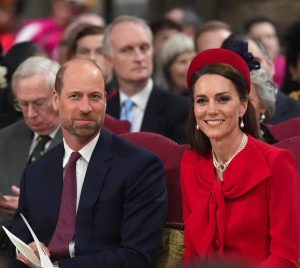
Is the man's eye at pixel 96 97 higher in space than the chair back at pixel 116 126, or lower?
higher

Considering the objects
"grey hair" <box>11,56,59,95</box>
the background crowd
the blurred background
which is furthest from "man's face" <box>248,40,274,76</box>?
the blurred background

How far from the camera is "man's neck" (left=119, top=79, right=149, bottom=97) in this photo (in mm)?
6949

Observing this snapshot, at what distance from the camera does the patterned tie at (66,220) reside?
4902 mm

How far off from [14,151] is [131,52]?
149cm

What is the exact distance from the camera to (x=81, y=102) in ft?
16.4

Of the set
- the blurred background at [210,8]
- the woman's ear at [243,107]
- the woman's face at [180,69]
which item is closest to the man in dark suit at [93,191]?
the woman's ear at [243,107]

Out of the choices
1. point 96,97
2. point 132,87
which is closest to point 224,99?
point 96,97

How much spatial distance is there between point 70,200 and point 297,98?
2.52m

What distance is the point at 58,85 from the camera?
202 inches

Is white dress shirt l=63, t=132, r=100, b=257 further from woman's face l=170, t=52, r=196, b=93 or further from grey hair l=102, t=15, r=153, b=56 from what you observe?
woman's face l=170, t=52, r=196, b=93

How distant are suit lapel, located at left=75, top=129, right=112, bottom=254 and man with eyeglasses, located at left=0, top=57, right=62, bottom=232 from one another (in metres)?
1.00

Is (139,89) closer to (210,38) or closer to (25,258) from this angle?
(210,38)

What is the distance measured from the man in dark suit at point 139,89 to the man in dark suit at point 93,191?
4.41 feet

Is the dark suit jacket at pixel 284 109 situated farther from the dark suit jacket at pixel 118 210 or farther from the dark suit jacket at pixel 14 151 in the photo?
the dark suit jacket at pixel 118 210
